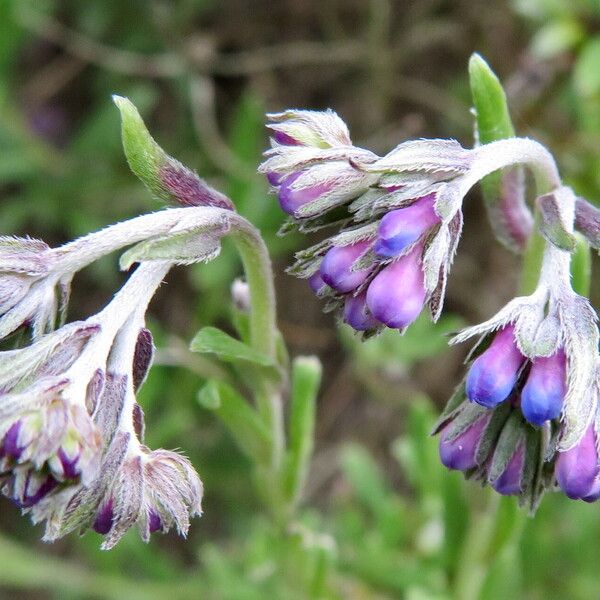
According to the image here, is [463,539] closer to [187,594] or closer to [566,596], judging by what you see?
[566,596]

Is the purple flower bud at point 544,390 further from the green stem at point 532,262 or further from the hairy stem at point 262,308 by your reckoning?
the hairy stem at point 262,308

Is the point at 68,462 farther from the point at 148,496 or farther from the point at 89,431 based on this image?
the point at 148,496

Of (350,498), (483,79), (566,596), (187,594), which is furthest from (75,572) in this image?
(483,79)

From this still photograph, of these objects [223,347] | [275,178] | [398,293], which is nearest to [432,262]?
Result: [398,293]

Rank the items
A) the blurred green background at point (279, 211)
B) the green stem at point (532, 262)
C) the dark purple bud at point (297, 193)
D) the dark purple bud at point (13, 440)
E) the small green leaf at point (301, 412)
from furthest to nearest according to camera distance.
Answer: the blurred green background at point (279, 211) < the small green leaf at point (301, 412) < the green stem at point (532, 262) < the dark purple bud at point (297, 193) < the dark purple bud at point (13, 440)

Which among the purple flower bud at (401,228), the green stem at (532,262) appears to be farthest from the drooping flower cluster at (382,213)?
the green stem at (532,262)

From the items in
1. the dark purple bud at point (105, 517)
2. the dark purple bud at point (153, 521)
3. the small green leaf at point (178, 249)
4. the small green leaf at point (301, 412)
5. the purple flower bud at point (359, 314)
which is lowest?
the small green leaf at point (301, 412)

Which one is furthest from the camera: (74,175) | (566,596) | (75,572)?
(74,175)
